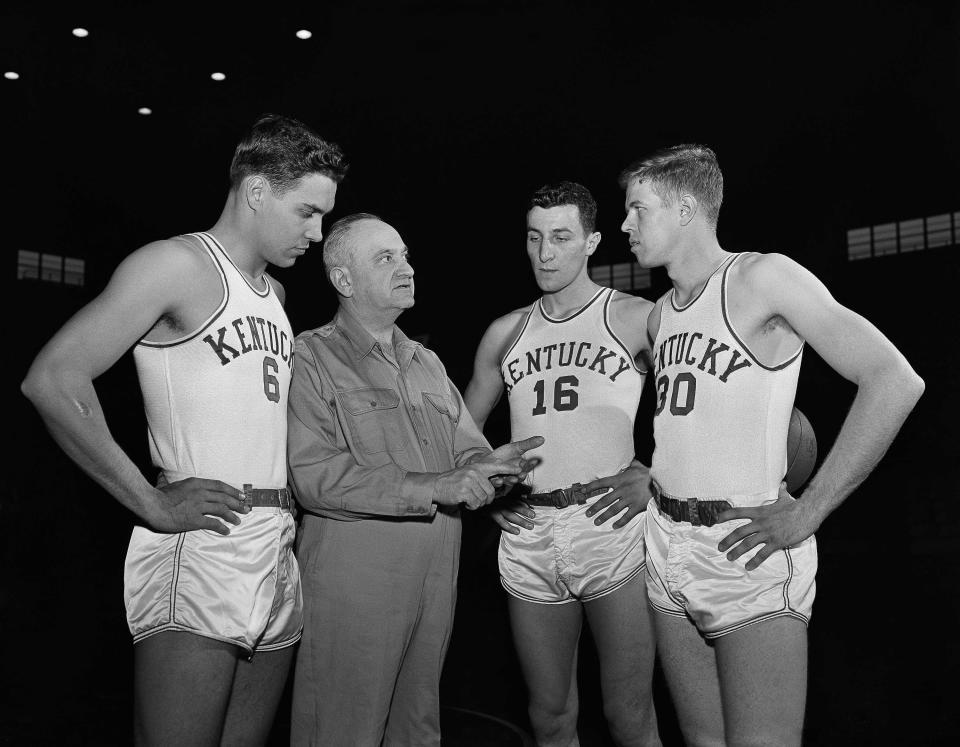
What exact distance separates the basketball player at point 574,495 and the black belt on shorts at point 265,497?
98cm

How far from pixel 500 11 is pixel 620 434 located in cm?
528

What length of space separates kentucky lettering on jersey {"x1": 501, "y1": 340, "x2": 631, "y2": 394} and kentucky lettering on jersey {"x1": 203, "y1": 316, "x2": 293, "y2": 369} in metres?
1.04

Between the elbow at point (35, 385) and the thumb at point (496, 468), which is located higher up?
the elbow at point (35, 385)

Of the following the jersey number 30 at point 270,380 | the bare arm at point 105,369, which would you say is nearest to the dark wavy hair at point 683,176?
the jersey number 30 at point 270,380

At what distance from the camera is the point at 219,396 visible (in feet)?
6.53

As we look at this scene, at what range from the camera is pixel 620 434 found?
2922mm

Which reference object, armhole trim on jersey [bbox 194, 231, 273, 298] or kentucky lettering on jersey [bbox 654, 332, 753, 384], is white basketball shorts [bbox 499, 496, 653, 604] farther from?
armhole trim on jersey [bbox 194, 231, 273, 298]

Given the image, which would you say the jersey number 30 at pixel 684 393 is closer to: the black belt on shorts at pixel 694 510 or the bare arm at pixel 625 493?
the black belt on shorts at pixel 694 510

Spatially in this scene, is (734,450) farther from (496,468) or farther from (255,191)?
(255,191)

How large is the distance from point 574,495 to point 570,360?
43 centimetres

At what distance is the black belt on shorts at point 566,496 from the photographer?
285 centimetres

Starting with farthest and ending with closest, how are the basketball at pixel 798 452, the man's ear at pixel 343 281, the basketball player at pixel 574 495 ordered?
the basketball player at pixel 574 495 < the man's ear at pixel 343 281 < the basketball at pixel 798 452

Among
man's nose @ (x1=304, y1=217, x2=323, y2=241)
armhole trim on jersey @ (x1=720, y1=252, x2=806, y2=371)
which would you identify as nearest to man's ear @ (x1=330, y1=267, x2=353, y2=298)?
man's nose @ (x1=304, y1=217, x2=323, y2=241)

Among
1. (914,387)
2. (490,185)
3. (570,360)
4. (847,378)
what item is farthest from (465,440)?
(490,185)
